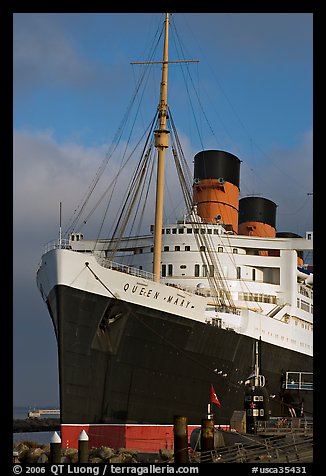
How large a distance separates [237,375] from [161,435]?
542 centimetres

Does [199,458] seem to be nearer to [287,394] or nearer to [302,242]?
[287,394]

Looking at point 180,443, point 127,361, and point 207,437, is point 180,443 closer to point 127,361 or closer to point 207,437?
point 207,437

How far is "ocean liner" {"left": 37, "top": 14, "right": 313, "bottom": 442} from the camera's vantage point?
28312 millimetres

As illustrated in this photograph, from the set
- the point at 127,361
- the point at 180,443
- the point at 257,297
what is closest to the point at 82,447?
the point at 180,443

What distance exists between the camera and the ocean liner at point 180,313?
28.3m

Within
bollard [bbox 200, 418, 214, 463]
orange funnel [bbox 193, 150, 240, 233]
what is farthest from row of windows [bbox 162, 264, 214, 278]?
bollard [bbox 200, 418, 214, 463]

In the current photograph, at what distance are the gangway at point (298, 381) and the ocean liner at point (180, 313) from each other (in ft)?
0.20

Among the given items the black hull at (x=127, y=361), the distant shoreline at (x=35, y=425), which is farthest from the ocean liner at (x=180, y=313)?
the distant shoreline at (x=35, y=425)

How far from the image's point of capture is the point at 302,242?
40438 millimetres

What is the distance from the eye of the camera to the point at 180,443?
72.8 feet

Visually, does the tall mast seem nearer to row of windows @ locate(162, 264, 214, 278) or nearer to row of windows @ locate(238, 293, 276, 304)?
row of windows @ locate(162, 264, 214, 278)

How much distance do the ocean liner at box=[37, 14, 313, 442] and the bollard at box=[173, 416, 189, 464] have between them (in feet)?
20.1

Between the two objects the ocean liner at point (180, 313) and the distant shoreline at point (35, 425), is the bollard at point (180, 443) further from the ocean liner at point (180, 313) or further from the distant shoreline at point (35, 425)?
the distant shoreline at point (35, 425)
